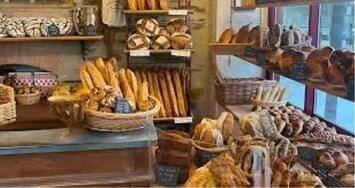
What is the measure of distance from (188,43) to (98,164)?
6.62 feet

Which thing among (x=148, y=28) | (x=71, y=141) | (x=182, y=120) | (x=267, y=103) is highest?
(x=148, y=28)

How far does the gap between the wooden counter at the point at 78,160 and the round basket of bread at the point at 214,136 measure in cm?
18

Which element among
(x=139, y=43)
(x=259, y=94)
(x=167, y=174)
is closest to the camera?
(x=167, y=174)

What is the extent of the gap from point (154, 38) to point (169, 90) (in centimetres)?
41

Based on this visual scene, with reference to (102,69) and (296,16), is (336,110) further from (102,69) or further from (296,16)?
(102,69)

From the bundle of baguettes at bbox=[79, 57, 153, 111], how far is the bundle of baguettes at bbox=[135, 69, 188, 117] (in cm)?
148

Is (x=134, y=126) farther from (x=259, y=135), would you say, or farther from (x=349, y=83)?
(x=349, y=83)

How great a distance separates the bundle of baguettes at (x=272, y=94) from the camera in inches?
115

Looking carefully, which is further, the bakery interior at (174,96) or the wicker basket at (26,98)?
the wicker basket at (26,98)

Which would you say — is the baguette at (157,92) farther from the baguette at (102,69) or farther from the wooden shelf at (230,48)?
the baguette at (102,69)

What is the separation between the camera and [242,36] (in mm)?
3428

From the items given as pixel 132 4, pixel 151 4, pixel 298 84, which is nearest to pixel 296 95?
pixel 298 84

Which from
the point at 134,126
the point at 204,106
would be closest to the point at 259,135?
the point at 134,126

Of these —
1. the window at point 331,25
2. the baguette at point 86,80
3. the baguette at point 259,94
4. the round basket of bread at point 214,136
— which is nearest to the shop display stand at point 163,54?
the baguette at point 259,94
